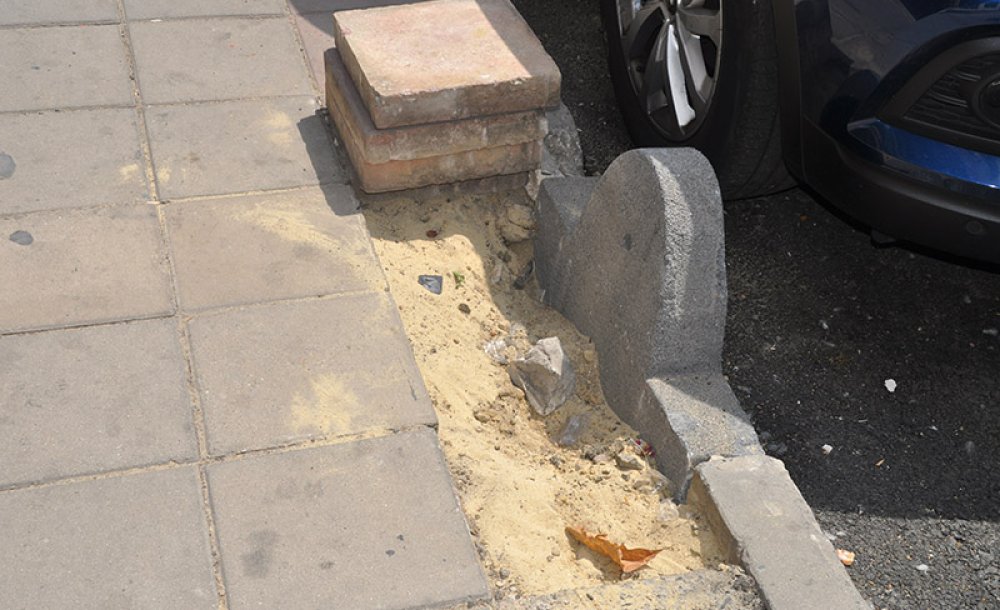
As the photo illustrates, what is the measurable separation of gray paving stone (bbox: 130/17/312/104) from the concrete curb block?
1701 mm

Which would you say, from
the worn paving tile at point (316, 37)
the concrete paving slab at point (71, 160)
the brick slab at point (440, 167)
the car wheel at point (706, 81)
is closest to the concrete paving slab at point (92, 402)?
the concrete paving slab at point (71, 160)

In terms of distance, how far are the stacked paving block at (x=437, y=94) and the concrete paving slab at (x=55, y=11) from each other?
53.7 inches

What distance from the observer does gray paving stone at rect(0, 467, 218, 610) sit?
279cm

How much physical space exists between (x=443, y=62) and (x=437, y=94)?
219 mm

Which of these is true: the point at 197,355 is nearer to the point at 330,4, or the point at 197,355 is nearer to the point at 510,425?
the point at 510,425

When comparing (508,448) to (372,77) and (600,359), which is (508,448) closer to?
(600,359)

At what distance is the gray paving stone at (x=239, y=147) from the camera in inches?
164

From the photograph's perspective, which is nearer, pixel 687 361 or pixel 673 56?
pixel 687 361

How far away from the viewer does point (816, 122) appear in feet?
11.9

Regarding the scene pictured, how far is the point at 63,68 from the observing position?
470cm

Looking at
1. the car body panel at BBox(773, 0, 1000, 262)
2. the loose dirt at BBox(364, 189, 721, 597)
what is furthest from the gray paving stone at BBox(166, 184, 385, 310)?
the car body panel at BBox(773, 0, 1000, 262)

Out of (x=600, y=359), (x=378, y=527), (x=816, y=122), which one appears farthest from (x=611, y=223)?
(x=378, y=527)

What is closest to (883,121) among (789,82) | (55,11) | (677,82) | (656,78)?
(789,82)

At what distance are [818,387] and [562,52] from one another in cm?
224
